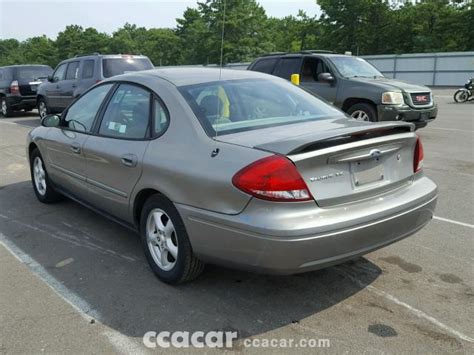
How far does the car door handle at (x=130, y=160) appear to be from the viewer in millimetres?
3857

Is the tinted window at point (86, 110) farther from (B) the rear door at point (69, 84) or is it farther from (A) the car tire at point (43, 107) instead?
(A) the car tire at point (43, 107)

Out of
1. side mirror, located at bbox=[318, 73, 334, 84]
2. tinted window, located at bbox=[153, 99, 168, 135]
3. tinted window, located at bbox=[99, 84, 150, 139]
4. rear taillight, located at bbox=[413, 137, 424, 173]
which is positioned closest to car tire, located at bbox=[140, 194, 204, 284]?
tinted window, located at bbox=[153, 99, 168, 135]

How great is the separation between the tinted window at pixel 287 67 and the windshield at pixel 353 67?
0.80m

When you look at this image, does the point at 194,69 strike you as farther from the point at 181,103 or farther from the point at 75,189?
the point at 75,189

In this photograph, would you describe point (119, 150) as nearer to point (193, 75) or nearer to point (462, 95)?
point (193, 75)

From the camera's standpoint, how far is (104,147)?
431 cm

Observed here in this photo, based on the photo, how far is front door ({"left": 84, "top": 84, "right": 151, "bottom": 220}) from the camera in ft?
12.9

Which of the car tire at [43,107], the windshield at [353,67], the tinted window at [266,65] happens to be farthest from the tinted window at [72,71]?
the windshield at [353,67]

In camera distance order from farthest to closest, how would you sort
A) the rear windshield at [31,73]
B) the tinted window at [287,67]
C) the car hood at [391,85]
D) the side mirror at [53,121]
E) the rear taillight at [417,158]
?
the rear windshield at [31,73] < the tinted window at [287,67] < the car hood at [391,85] < the side mirror at [53,121] < the rear taillight at [417,158]

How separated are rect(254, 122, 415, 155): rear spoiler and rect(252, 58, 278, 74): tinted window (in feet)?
27.6

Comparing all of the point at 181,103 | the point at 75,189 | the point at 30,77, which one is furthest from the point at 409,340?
the point at 30,77

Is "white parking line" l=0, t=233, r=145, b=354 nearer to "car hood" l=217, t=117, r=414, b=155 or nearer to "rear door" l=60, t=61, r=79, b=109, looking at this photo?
"car hood" l=217, t=117, r=414, b=155

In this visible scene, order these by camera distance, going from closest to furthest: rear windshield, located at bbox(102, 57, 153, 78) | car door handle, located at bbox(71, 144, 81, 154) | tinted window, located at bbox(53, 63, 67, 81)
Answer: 1. car door handle, located at bbox(71, 144, 81, 154)
2. rear windshield, located at bbox(102, 57, 153, 78)
3. tinted window, located at bbox(53, 63, 67, 81)

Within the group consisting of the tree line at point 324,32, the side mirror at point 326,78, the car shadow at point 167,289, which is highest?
the tree line at point 324,32
